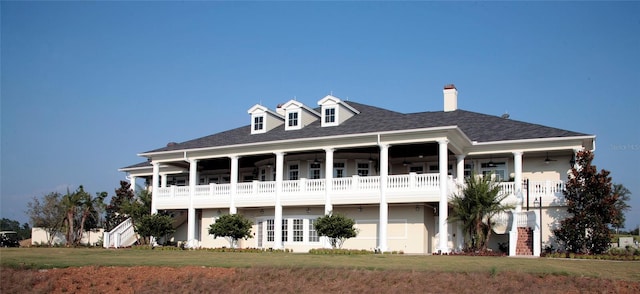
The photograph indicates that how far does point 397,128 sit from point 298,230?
793cm

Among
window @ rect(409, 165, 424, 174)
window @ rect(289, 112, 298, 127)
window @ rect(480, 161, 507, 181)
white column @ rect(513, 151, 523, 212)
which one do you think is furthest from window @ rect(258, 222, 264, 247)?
white column @ rect(513, 151, 523, 212)

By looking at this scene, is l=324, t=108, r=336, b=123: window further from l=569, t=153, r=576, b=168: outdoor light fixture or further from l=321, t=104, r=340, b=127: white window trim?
l=569, t=153, r=576, b=168: outdoor light fixture

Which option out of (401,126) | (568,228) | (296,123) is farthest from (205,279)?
(296,123)

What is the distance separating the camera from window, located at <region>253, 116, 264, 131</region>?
3688 cm

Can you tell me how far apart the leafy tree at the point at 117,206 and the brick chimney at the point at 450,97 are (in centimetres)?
1972

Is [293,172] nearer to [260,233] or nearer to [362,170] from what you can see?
[260,233]

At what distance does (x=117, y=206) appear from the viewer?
42094 millimetres

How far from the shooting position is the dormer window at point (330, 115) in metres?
34.4

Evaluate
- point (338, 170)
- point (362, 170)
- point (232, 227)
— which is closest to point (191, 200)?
point (232, 227)

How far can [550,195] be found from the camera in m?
30.8

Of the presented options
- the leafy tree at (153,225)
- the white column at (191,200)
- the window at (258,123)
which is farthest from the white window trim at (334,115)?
the leafy tree at (153,225)

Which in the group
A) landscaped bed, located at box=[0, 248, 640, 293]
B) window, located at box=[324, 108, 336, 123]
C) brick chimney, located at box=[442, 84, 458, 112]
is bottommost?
landscaped bed, located at box=[0, 248, 640, 293]

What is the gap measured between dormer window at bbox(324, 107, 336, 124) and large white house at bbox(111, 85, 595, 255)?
59 millimetres

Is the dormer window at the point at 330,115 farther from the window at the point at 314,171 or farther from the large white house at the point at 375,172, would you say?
the window at the point at 314,171
